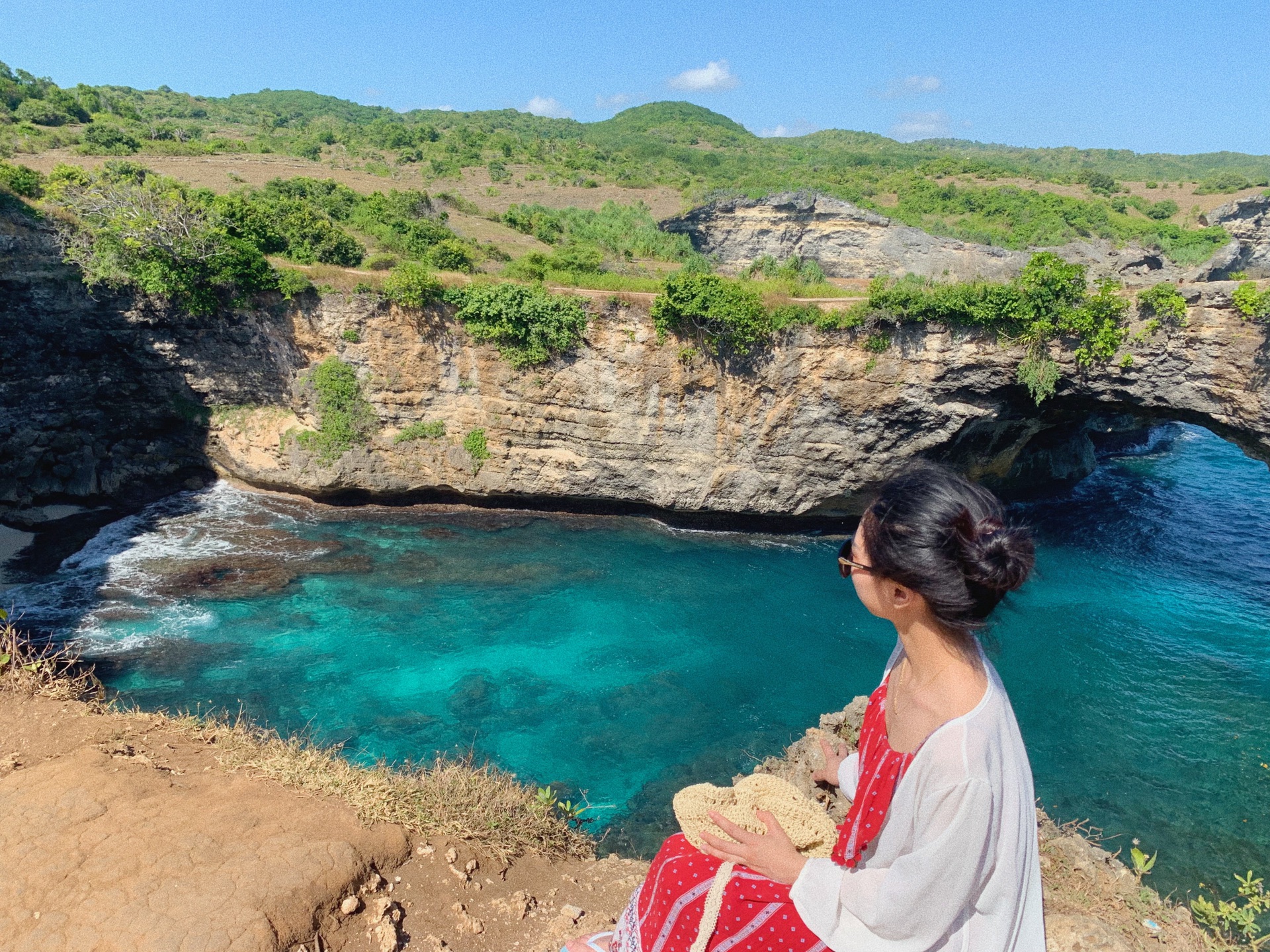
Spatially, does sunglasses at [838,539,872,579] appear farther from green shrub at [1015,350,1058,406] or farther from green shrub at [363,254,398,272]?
green shrub at [363,254,398,272]

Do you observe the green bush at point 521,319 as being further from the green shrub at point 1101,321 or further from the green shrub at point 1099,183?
the green shrub at point 1099,183

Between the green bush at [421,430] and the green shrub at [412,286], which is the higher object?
the green shrub at [412,286]

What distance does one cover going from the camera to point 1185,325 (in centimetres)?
1317

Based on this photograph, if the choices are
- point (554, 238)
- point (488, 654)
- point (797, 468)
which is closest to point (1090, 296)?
point (797, 468)

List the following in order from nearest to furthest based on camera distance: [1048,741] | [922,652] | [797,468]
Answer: [922,652], [1048,741], [797,468]

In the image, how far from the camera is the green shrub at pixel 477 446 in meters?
17.0

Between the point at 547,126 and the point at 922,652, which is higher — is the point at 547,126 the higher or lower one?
the higher one

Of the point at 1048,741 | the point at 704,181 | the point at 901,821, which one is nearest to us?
the point at 901,821

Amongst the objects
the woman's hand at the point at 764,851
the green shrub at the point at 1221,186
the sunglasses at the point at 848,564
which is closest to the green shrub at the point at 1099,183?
the green shrub at the point at 1221,186

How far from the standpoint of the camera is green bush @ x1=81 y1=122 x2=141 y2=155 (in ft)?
104

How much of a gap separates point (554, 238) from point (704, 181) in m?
13.9

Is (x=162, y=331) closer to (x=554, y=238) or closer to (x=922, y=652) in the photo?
(x=554, y=238)

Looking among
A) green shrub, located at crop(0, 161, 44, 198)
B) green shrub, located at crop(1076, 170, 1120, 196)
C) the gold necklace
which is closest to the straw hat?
the gold necklace

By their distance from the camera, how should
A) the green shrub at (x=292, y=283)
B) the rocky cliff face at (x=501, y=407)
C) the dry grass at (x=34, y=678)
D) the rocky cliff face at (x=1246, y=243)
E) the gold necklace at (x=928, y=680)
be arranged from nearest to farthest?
the gold necklace at (x=928, y=680), the dry grass at (x=34, y=678), the rocky cliff face at (x=501, y=407), the green shrub at (x=292, y=283), the rocky cliff face at (x=1246, y=243)
